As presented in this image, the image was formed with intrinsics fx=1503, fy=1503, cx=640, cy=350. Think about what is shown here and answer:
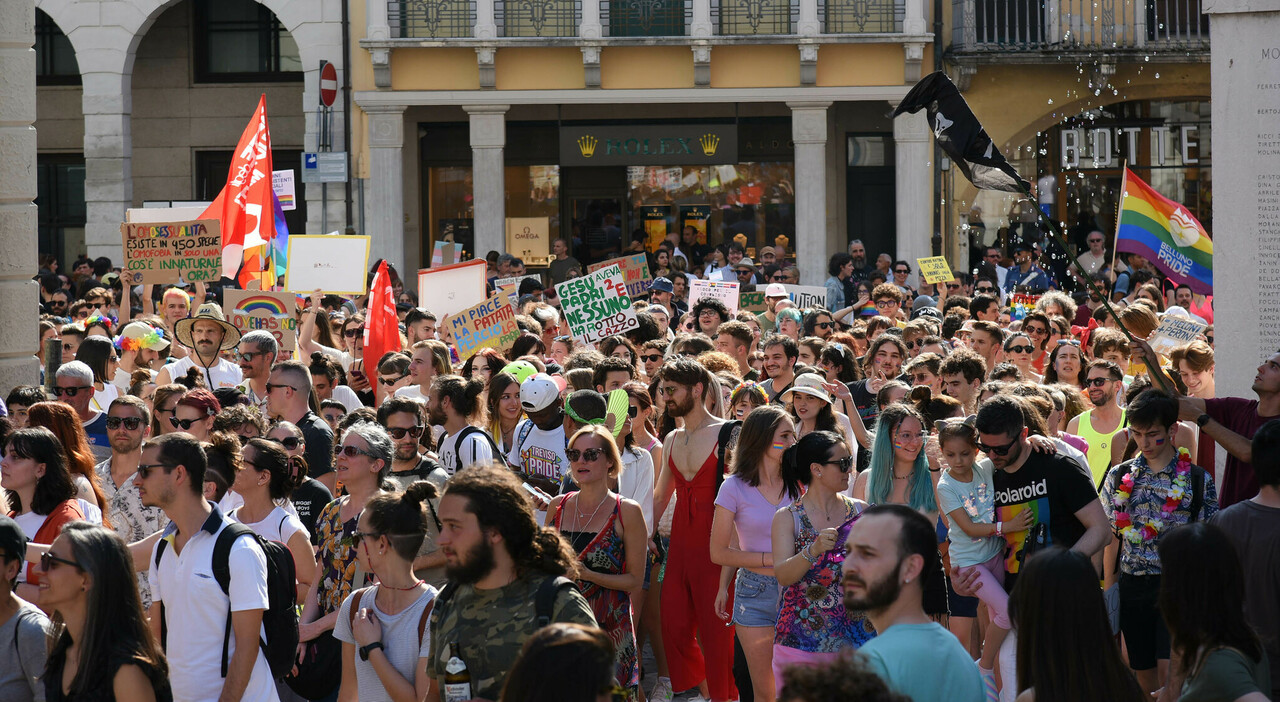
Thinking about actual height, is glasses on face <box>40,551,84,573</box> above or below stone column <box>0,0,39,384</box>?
below

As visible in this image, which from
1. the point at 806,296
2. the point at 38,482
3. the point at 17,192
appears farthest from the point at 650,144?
the point at 38,482

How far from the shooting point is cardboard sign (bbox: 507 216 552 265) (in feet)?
87.9

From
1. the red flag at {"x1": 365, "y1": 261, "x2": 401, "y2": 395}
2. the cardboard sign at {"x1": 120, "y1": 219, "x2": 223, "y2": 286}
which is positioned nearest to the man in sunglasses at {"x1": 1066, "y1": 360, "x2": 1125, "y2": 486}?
the red flag at {"x1": 365, "y1": 261, "x2": 401, "y2": 395}

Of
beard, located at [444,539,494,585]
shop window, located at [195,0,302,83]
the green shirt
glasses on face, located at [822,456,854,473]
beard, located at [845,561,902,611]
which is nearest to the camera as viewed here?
beard, located at [845,561,902,611]

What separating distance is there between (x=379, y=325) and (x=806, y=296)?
6.04 meters

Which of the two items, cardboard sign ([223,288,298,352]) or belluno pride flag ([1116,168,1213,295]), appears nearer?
cardboard sign ([223,288,298,352])

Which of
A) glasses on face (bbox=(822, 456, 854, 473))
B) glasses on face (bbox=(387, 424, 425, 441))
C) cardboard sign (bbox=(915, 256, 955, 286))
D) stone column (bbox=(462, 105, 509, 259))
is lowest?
glasses on face (bbox=(822, 456, 854, 473))

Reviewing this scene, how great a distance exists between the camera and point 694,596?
778cm

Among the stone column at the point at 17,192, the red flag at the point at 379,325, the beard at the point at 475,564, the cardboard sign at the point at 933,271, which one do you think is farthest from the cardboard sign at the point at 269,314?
the beard at the point at 475,564

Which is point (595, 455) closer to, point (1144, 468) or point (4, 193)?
point (1144, 468)

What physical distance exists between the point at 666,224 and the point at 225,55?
28.4 feet

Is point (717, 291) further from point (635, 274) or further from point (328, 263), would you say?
point (328, 263)

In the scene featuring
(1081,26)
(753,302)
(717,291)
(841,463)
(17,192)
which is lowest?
(841,463)

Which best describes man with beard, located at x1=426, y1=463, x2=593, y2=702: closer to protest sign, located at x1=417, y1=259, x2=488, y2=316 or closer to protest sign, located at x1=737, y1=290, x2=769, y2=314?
protest sign, located at x1=417, y1=259, x2=488, y2=316
